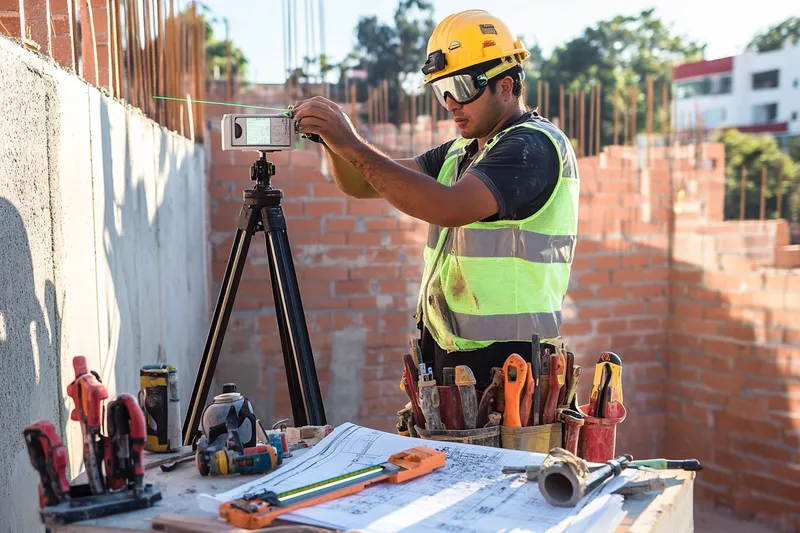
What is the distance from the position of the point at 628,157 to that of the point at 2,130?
14.1 feet

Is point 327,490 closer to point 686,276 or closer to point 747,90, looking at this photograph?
point 686,276

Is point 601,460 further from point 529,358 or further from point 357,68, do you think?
point 357,68

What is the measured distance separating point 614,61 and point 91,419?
31.3 meters

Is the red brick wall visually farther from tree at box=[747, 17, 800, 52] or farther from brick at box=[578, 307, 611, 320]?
tree at box=[747, 17, 800, 52]

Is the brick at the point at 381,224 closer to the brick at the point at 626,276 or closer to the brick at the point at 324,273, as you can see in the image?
the brick at the point at 324,273

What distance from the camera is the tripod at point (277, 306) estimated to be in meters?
2.47

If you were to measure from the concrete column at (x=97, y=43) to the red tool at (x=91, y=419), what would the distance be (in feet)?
5.14

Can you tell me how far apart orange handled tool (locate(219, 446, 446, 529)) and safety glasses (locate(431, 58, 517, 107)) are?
1.03 metres

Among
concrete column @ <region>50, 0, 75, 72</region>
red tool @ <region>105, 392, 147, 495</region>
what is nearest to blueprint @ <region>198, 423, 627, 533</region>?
red tool @ <region>105, 392, 147, 495</region>

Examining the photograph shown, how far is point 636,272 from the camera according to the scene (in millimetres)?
4984

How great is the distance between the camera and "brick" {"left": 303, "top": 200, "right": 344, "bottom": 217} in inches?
178

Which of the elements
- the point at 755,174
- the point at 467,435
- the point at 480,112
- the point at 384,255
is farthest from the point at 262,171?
the point at 755,174

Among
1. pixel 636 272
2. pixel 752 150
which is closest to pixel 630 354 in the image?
pixel 636 272

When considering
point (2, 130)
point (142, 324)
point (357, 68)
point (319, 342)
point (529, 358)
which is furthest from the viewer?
point (357, 68)
